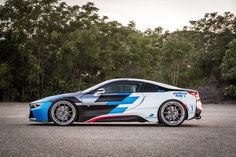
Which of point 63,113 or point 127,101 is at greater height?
point 127,101

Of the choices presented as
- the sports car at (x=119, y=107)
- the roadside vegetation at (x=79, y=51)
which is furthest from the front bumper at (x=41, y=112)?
the roadside vegetation at (x=79, y=51)

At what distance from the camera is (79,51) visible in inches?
1542

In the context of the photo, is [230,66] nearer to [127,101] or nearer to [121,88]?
[121,88]

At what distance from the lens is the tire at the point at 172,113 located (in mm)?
12609

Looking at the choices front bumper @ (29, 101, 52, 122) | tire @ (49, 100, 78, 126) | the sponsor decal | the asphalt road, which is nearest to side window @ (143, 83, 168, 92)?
the sponsor decal

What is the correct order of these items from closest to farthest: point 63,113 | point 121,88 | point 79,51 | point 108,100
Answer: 1. point 63,113
2. point 108,100
3. point 121,88
4. point 79,51

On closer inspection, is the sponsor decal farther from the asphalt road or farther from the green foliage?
the green foliage

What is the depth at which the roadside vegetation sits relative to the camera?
38656mm

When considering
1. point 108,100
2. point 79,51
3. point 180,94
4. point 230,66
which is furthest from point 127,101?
point 230,66

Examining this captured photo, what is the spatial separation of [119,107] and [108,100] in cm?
37

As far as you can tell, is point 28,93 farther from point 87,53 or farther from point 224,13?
point 224,13

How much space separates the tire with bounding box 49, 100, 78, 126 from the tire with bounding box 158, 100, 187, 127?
8.05ft

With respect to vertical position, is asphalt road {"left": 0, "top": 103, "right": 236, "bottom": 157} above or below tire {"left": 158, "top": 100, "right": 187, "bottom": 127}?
below

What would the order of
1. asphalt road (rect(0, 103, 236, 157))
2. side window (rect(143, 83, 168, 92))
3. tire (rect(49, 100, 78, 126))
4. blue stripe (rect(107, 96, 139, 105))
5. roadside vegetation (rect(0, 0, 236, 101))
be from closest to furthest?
1. asphalt road (rect(0, 103, 236, 157))
2. tire (rect(49, 100, 78, 126))
3. blue stripe (rect(107, 96, 139, 105))
4. side window (rect(143, 83, 168, 92))
5. roadside vegetation (rect(0, 0, 236, 101))
